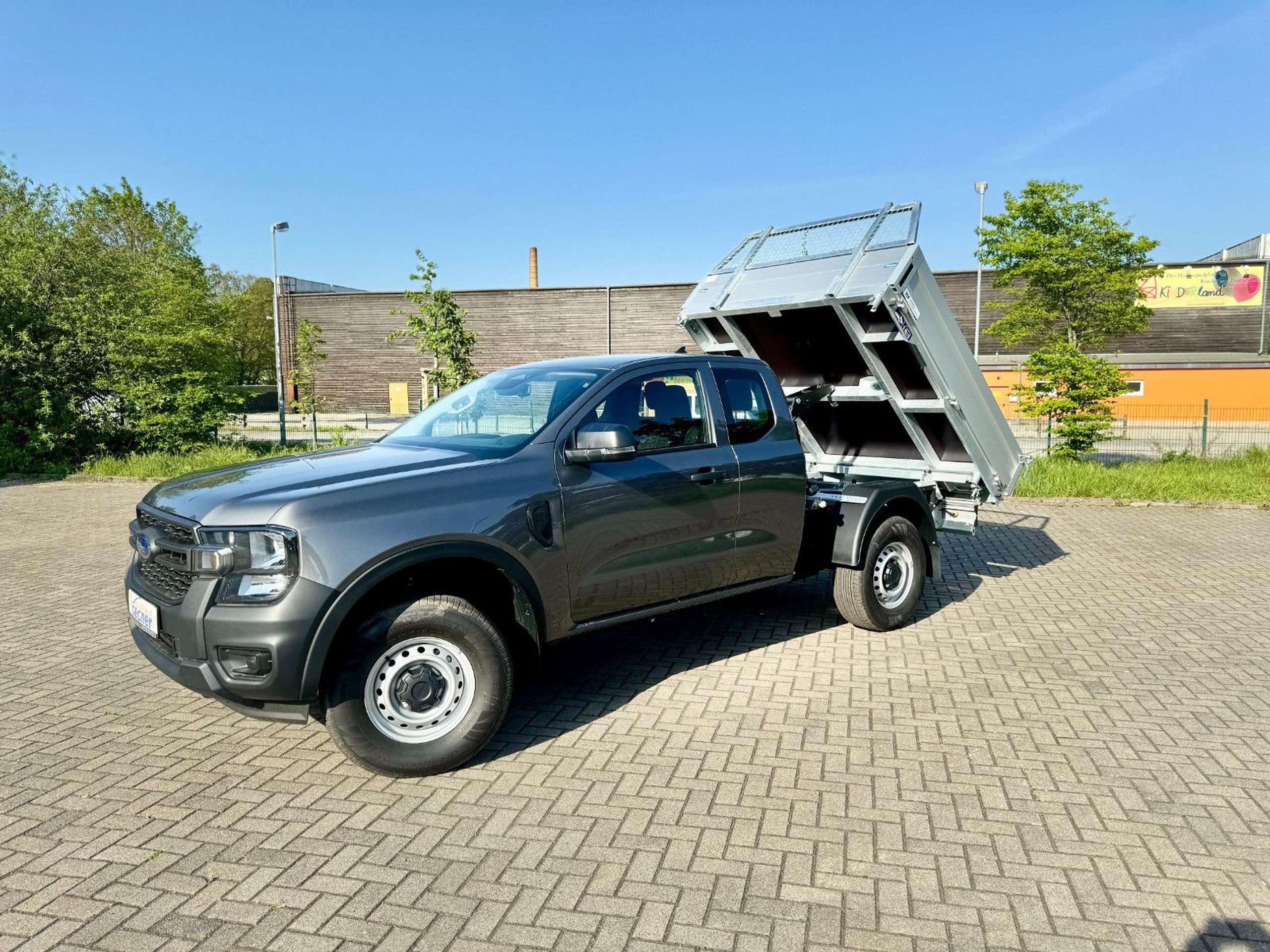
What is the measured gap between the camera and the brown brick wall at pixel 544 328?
141 ft

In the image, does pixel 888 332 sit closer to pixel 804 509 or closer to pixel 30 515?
pixel 804 509

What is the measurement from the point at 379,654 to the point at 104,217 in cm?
2954

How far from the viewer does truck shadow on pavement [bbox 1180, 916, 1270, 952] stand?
9.30 ft

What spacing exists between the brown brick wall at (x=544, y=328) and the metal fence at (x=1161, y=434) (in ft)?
63.6

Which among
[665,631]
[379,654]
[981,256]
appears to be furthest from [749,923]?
[981,256]

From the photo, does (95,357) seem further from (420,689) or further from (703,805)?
(703,805)

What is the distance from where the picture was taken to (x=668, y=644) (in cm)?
625

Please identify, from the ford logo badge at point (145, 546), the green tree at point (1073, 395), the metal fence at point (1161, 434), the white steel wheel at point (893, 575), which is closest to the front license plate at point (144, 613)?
the ford logo badge at point (145, 546)

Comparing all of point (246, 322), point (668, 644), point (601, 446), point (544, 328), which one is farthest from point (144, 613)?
point (544, 328)

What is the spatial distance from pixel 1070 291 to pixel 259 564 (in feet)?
57.7

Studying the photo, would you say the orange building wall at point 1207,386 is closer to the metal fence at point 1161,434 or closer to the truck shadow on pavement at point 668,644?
the metal fence at point 1161,434

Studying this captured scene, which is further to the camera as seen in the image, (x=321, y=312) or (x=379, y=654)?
(x=321, y=312)

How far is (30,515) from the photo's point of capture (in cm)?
1218

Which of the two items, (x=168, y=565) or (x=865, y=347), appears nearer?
(x=168, y=565)
